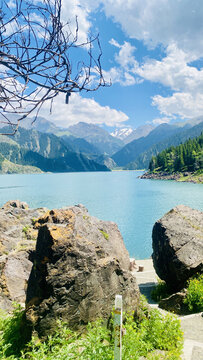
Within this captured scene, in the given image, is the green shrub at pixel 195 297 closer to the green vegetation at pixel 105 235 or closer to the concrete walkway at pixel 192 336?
the concrete walkway at pixel 192 336

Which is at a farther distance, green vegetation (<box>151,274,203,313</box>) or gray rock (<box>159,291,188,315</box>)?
gray rock (<box>159,291,188,315</box>)

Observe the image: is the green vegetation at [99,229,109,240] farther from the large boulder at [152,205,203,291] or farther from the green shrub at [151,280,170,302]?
the green shrub at [151,280,170,302]

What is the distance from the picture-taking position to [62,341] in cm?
618

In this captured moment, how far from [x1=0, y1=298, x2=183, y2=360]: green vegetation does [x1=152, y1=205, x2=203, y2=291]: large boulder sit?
557 cm

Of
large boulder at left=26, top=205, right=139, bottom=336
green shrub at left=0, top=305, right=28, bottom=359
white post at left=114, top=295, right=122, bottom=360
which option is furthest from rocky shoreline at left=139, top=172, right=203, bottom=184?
white post at left=114, top=295, right=122, bottom=360

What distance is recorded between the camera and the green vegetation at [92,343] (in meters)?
5.57

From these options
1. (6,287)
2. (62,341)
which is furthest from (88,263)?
(6,287)

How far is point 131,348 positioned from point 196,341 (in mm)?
3860

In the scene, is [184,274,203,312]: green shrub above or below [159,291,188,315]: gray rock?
above

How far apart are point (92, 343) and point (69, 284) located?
2196 mm

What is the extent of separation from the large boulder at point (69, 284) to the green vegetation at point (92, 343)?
476 millimetres

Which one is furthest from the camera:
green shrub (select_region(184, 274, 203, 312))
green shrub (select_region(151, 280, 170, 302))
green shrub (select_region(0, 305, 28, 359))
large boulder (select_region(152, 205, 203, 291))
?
green shrub (select_region(151, 280, 170, 302))

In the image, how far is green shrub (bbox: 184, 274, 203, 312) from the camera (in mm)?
11578

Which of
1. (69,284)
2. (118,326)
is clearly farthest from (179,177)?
(118,326)
